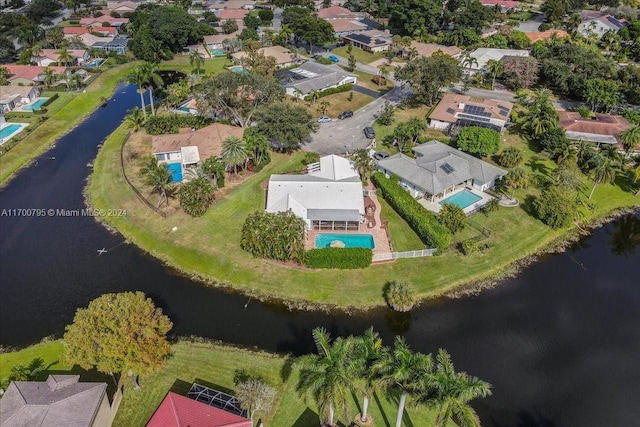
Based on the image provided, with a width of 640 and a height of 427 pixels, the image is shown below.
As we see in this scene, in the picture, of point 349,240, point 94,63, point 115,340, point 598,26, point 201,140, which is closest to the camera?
point 115,340

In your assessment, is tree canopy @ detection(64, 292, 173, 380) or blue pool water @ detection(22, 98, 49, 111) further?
blue pool water @ detection(22, 98, 49, 111)

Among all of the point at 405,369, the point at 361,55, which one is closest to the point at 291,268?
the point at 405,369

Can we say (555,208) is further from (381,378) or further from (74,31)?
(74,31)

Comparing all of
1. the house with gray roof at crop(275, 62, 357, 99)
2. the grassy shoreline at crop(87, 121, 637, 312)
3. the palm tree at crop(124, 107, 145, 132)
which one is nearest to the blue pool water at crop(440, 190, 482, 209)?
the grassy shoreline at crop(87, 121, 637, 312)

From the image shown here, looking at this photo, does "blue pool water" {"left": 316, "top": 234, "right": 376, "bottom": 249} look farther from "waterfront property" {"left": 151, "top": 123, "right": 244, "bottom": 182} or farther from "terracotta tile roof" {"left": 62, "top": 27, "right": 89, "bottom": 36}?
"terracotta tile roof" {"left": 62, "top": 27, "right": 89, "bottom": 36}

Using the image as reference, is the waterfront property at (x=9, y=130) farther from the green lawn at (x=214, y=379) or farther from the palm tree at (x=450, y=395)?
the palm tree at (x=450, y=395)
